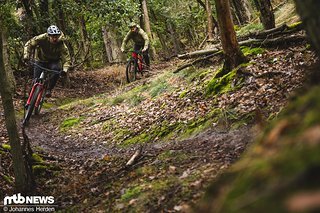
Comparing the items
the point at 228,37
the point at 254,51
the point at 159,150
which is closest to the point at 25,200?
the point at 159,150

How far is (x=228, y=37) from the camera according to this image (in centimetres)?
691

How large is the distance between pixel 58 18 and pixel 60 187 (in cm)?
1277

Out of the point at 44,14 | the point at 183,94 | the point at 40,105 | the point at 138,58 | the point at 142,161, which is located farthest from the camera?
the point at 44,14

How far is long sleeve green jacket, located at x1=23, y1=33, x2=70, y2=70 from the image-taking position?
8.98m

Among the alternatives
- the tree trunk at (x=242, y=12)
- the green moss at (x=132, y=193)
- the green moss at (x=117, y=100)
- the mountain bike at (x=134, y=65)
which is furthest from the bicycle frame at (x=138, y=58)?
the green moss at (x=132, y=193)

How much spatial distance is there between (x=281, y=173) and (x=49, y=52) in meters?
9.05

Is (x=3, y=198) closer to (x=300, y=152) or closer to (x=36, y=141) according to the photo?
(x=36, y=141)

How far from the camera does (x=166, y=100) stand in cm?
845

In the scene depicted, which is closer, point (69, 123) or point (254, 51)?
point (254, 51)

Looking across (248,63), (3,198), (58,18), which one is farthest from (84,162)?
(58,18)

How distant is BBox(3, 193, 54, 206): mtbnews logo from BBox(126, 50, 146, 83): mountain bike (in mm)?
9543

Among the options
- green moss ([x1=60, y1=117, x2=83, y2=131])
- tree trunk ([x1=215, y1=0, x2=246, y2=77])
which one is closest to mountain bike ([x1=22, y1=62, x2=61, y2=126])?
green moss ([x1=60, y1=117, x2=83, y2=131])

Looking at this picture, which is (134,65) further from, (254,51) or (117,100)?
(254,51)

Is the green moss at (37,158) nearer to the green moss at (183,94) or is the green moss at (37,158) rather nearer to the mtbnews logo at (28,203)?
the mtbnews logo at (28,203)
